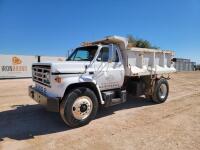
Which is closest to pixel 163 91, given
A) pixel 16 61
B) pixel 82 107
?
pixel 82 107

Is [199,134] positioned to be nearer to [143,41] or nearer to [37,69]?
[37,69]

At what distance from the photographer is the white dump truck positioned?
4.91 meters

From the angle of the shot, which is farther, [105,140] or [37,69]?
[37,69]

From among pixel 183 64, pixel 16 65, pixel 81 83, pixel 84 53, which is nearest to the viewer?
pixel 81 83

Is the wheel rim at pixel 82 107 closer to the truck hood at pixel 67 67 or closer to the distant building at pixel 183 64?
the truck hood at pixel 67 67

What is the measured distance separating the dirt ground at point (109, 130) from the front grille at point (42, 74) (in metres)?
1.27

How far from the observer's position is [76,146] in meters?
4.02

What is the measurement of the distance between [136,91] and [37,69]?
392 cm

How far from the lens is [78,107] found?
5188 millimetres

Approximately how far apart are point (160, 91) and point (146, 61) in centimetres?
171

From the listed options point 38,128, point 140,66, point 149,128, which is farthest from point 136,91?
point 38,128

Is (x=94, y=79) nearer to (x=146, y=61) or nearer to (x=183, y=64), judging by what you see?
(x=146, y=61)

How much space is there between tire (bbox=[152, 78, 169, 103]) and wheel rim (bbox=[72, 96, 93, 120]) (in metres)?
3.76

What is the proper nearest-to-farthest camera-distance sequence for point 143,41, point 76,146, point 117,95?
point 76,146 → point 117,95 → point 143,41
